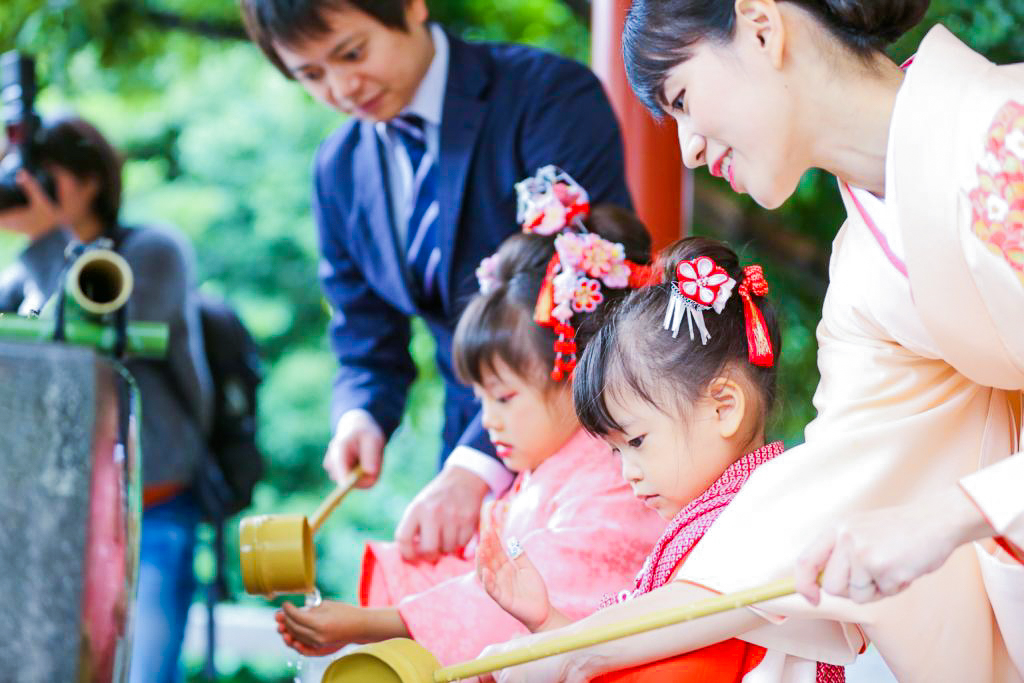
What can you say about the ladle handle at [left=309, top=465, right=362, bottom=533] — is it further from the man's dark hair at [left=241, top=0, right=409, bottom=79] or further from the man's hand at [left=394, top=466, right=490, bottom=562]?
the man's dark hair at [left=241, top=0, right=409, bottom=79]

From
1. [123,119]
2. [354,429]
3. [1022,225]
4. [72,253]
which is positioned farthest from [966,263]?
[123,119]

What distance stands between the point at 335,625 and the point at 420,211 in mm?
761

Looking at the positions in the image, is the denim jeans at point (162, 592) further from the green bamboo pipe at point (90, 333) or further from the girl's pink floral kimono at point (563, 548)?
the green bamboo pipe at point (90, 333)

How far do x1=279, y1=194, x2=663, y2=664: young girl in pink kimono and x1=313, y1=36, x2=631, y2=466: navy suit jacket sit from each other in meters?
0.14

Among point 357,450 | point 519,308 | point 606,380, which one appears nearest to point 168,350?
point 357,450

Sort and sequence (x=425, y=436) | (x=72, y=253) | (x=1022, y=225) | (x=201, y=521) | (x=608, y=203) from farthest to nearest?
(x=425, y=436)
(x=201, y=521)
(x=608, y=203)
(x=72, y=253)
(x=1022, y=225)

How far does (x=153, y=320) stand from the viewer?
2562 mm

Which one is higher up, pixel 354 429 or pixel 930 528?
pixel 930 528

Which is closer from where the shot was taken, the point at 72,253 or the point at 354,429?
the point at 72,253

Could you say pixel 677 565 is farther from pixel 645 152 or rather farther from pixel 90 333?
pixel 645 152

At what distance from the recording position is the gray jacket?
2560 millimetres

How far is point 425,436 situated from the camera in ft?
14.9

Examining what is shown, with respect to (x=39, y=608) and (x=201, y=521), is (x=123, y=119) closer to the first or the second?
(x=201, y=521)

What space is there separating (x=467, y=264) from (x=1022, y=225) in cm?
109
